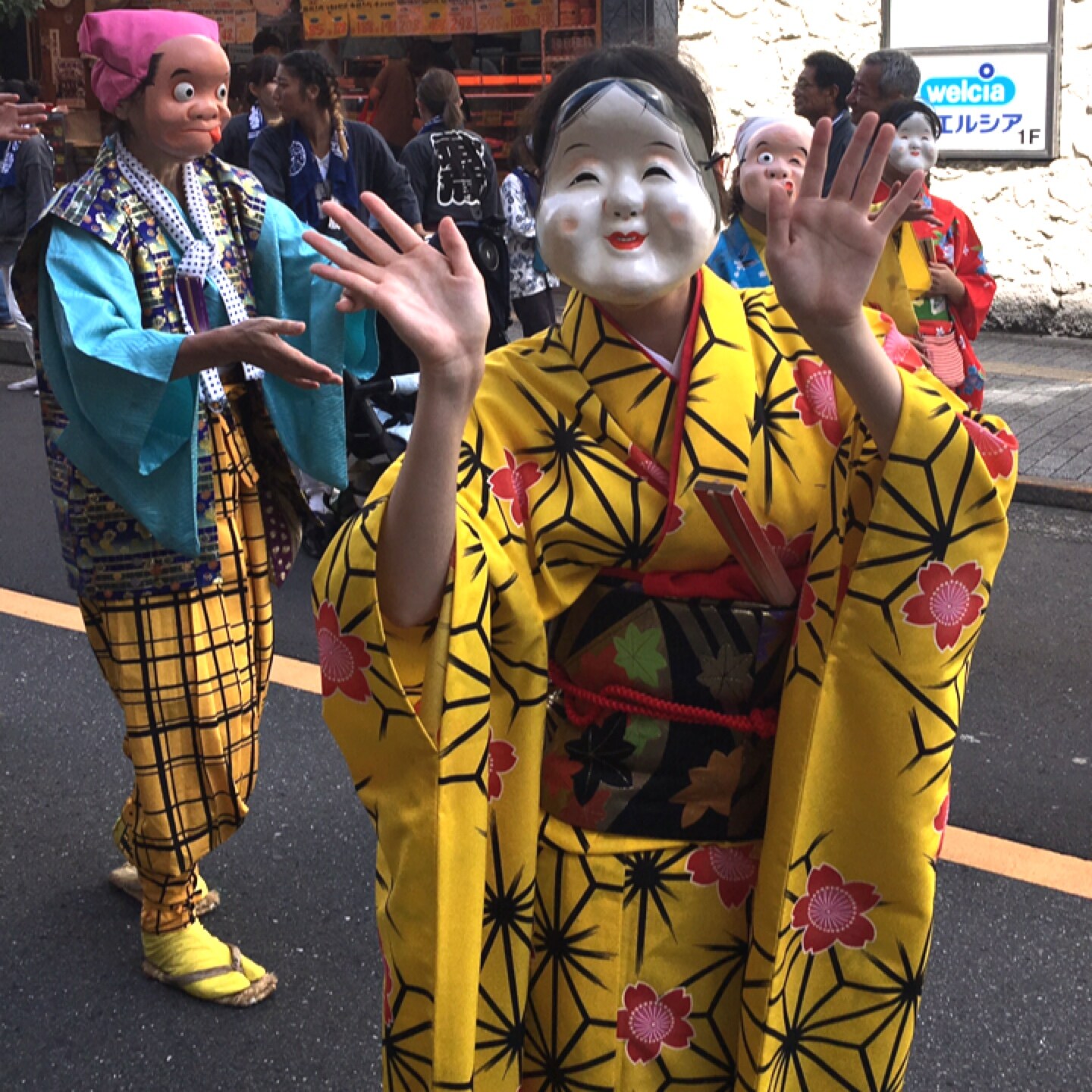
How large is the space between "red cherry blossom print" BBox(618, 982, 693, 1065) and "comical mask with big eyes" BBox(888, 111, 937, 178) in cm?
338

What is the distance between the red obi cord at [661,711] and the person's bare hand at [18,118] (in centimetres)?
215

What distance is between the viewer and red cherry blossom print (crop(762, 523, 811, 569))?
1684 mm

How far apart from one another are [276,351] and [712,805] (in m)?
1.04

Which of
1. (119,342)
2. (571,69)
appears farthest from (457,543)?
(119,342)

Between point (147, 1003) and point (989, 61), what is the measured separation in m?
8.49

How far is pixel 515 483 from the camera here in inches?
65.7

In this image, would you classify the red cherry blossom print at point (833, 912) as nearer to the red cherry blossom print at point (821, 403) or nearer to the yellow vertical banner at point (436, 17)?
the red cherry blossom print at point (821, 403)

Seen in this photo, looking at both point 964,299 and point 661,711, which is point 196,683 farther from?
point 964,299

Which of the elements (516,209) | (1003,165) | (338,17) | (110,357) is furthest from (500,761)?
(338,17)

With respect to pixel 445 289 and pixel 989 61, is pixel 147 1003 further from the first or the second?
pixel 989 61

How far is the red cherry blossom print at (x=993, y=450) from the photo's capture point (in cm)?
163

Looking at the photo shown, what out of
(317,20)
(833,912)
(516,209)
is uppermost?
(317,20)

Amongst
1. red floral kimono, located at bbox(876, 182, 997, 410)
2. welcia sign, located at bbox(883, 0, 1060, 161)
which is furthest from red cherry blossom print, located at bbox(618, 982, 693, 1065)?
welcia sign, located at bbox(883, 0, 1060, 161)

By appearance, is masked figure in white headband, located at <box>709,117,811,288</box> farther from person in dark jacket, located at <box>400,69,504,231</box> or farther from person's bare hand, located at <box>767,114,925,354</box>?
person in dark jacket, located at <box>400,69,504,231</box>
